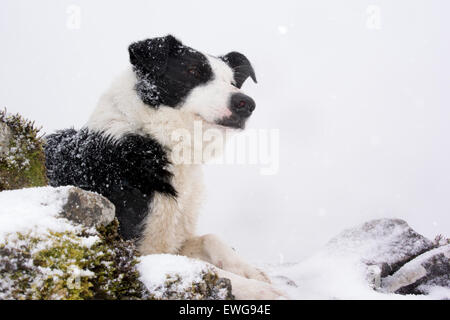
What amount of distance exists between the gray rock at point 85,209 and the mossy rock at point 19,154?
1.82 metres

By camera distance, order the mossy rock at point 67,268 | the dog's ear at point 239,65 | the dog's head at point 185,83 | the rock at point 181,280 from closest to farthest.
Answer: the mossy rock at point 67,268, the rock at point 181,280, the dog's head at point 185,83, the dog's ear at point 239,65

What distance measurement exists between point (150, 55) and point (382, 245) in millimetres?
4271

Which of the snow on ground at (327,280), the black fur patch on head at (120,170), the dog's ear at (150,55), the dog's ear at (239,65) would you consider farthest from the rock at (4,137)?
the dog's ear at (239,65)

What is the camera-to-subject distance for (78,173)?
415cm

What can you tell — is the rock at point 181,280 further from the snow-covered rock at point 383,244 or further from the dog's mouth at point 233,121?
the snow-covered rock at point 383,244

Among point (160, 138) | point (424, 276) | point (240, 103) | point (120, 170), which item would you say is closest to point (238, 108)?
point (240, 103)

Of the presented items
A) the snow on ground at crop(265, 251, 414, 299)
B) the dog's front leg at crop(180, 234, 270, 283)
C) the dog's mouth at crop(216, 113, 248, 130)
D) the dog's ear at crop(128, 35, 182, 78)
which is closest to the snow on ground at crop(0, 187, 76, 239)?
the dog's front leg at crop(180, 234, 270, 283)

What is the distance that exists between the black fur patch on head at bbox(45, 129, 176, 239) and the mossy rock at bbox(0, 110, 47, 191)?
33cm

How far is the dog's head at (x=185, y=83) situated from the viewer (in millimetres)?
4672
